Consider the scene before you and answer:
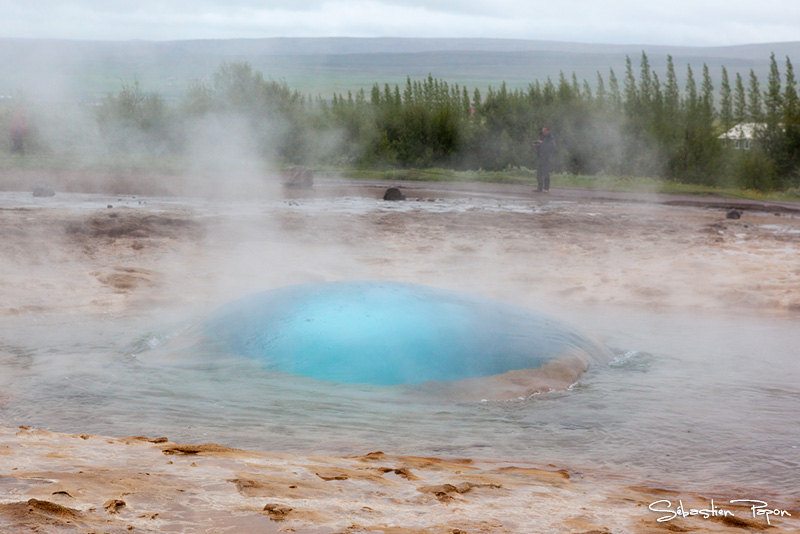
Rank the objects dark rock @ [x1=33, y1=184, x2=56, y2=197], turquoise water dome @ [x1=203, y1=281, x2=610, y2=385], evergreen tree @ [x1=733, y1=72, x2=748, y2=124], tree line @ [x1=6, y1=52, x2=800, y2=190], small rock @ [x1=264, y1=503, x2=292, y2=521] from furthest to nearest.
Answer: evergreen tree @ [x1=733, y1=72, x2=748, y2=124] < tree line @ [x1=6, y1=52, x2=800, y2=190] < dark rock @ [x1=33, y1=184, x2=56, y2=197] < turquoise water dome @ [x1=203, y1=281, x2=610, y2=385] < small rock @ [x1=264, y1=503, x2=292, y2=521]

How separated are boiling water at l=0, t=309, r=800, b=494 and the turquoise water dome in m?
0.13

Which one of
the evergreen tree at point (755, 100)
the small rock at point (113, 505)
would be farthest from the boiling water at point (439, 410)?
the evergreen tree at point (755, 100)

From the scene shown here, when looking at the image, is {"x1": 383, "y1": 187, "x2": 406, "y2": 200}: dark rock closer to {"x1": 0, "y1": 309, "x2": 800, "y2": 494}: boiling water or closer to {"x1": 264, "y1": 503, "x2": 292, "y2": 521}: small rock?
{"x1": 0, "y1": 309, "x2": 800, "y2": 494}: boiling water

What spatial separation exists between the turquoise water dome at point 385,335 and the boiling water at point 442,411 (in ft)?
0.43

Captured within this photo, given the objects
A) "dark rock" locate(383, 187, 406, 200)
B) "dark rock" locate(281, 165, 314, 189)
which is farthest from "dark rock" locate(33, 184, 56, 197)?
"dark rock" locate(383, 187, 406, 200)

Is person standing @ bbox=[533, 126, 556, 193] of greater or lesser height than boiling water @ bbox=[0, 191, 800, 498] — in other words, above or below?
above

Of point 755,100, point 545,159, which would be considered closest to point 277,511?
point 545,159

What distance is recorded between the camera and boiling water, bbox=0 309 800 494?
3.83 m

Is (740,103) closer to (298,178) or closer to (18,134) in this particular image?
(298,178)

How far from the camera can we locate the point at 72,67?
20.2 feet

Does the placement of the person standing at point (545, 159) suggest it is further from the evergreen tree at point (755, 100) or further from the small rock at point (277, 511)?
the evergreen tree at point (755, 100)

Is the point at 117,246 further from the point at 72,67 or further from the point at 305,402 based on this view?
the point at 305,402

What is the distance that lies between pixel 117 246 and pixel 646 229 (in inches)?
293

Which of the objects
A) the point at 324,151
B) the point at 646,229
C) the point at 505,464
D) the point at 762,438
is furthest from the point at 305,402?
the point at 324,151
